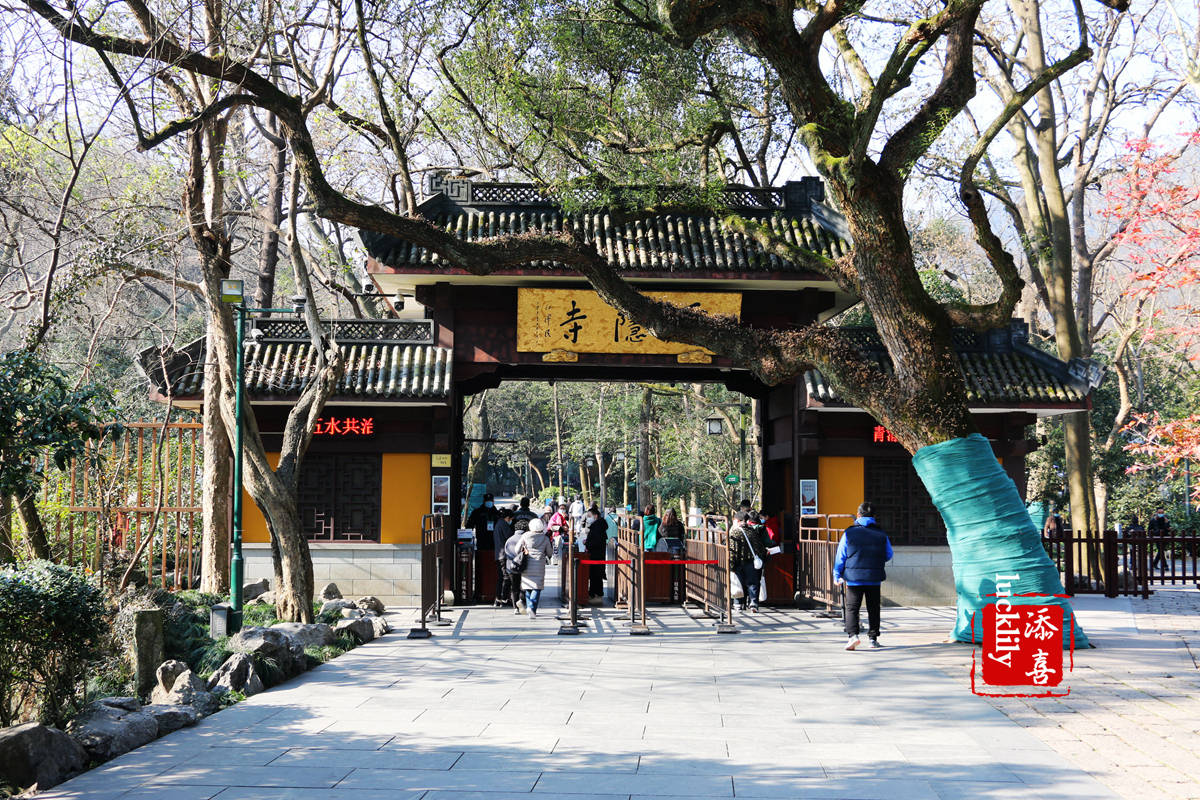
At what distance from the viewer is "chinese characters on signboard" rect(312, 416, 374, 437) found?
1555cm

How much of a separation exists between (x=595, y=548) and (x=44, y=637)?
33.5 ft

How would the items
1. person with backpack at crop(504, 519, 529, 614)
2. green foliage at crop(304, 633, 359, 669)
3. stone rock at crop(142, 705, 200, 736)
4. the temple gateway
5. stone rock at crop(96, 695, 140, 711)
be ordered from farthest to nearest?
the temple gateway < person with backpack at crop(504, 519, 529, 614) < green foliage at crop(304, 633, 359, 669) < stone rock at crop(96, 695, 140, 711) < stone rock at crop(142, 705, 200, 736)

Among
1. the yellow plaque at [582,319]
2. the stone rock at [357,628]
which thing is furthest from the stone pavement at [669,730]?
the yellow plaque at [582,319]

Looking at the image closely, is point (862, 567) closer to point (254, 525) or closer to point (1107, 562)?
point (1107, 562)

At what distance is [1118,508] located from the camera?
29625 mm

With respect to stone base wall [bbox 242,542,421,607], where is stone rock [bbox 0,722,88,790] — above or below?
below

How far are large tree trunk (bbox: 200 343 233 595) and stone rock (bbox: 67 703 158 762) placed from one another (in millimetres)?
7661

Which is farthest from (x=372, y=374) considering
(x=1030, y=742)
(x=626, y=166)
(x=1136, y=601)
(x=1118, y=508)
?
(x=1118, y=508)

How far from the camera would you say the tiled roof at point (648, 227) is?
48.5ft

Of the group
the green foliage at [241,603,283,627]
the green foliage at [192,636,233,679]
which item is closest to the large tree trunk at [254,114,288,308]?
the green foliage at [241,603,283,627]

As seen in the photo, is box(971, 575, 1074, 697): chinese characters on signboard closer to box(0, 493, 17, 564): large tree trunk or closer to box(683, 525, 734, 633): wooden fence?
box(683, 525, 734, 633): wooden fence

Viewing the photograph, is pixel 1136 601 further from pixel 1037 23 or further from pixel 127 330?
pixel 127 330

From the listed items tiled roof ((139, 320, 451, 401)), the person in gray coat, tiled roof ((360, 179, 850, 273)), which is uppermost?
tiled roof ((360, 179, 850, 273))

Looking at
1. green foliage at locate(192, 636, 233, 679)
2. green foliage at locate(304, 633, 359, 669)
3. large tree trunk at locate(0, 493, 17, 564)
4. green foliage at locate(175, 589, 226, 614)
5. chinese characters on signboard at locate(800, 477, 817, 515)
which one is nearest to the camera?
green foliage at locate(192, 636, 233, 679)
